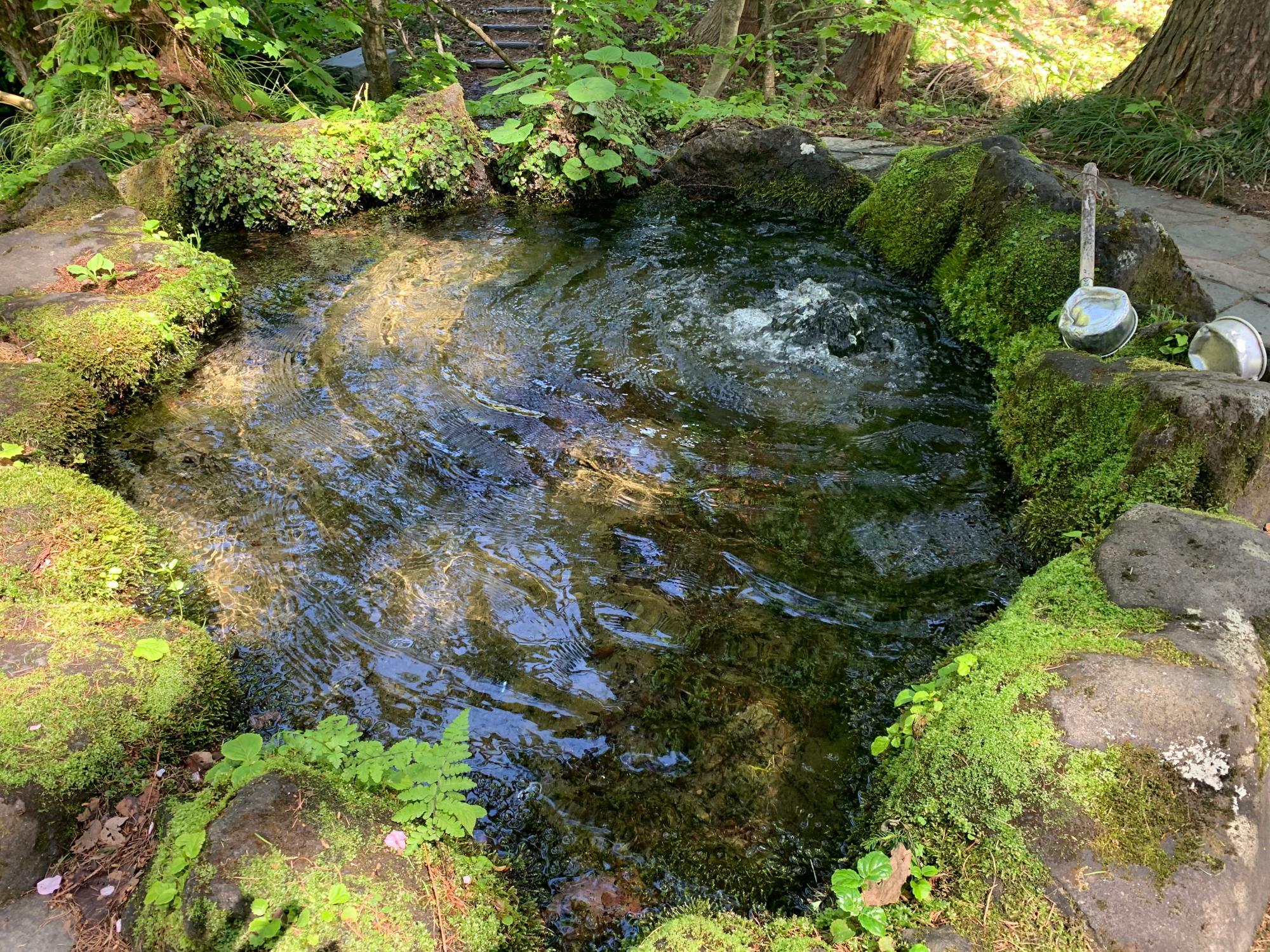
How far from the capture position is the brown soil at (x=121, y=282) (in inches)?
190

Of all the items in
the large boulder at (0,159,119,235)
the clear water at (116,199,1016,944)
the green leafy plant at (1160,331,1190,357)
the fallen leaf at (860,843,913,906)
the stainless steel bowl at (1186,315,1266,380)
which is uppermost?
the large boulder at (0,159,119,235)

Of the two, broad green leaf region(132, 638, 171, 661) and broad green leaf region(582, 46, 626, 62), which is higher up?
broad green leaf region(582, 46, 626, 62)

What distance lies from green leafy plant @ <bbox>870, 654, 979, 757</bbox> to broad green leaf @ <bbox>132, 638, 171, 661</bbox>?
2.48 m

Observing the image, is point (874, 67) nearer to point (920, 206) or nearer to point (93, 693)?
point (920, 206)

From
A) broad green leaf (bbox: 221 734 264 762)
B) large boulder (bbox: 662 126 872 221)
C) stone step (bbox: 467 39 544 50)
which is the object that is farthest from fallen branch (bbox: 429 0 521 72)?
broad green leaf (bbox: 221 734 264 762)

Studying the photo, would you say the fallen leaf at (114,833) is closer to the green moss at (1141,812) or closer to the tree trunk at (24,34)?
the green moss at (1141,812)

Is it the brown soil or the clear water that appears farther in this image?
the brown soil

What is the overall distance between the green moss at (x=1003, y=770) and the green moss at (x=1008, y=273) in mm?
2433

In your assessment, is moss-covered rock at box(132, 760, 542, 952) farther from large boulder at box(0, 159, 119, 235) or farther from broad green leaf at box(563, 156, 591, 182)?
broad green leaf at box(563, 156, 591, 182)

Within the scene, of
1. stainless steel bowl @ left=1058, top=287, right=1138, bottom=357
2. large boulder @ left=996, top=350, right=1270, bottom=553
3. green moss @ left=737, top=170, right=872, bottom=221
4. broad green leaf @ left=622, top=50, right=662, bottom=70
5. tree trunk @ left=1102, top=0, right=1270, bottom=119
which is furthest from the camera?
green moss @ left=737, top=170, right=872, bottom=221

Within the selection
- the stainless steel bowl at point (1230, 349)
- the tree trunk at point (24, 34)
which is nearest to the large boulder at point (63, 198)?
the tree trunk at point (24, 34)

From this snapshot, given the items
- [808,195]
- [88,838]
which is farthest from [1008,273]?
[88,838]

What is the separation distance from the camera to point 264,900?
181cm

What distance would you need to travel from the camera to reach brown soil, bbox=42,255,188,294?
4836 millimetres
